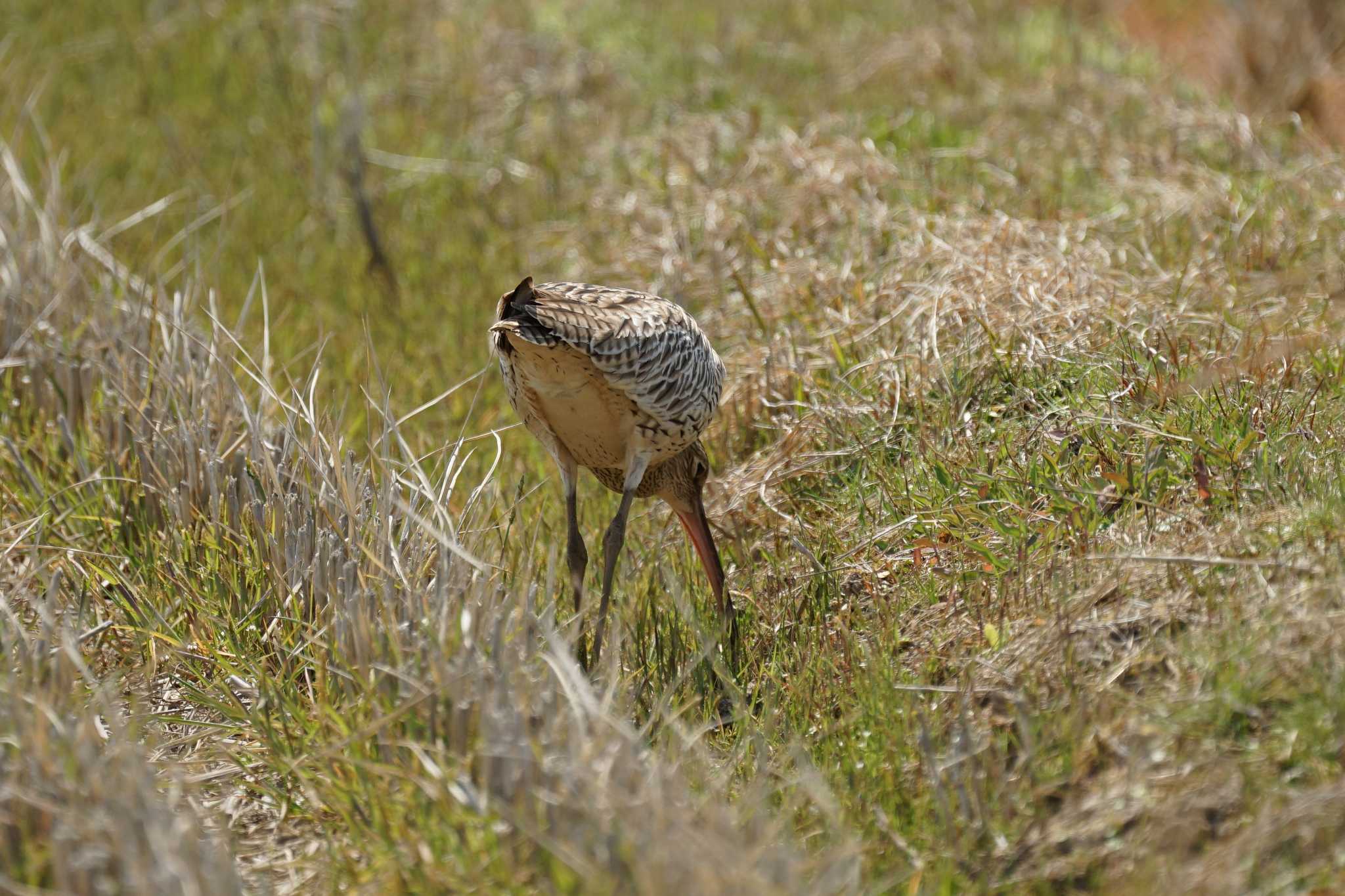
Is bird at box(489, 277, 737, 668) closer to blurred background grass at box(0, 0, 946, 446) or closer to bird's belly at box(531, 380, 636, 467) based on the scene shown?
bird's belly at box(531, 380, 636, 467)

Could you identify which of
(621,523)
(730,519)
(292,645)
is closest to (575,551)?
(621,523)

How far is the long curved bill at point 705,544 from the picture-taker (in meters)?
4.12

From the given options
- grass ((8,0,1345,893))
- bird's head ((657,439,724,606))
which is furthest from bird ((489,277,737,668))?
grass ((8,0,1345,893))

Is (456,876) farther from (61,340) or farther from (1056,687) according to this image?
(61,340)

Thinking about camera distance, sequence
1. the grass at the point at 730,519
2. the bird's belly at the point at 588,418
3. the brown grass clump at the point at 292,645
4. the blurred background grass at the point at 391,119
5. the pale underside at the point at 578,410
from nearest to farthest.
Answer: the brown grass clump at the point at 292,645, the grass at the point at 730,519, the pale underside at the point at 578,410, the bird's belly at the point at 588,418, the blurred background grass at the point at 391,119

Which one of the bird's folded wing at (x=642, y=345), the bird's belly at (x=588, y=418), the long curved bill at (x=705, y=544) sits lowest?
the long curved bill at (x=705, y=544)

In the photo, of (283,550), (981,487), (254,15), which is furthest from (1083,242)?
(254,15)

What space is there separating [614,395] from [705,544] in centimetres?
61

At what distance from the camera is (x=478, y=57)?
872cm

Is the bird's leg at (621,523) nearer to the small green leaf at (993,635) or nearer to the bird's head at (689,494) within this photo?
the bird's head at (689,494)

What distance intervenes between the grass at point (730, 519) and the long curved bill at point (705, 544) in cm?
11

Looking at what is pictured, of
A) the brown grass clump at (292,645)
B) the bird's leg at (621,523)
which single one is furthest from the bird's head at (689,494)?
the brown grass clump at (292,645)

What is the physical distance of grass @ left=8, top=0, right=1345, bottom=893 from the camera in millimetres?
2725

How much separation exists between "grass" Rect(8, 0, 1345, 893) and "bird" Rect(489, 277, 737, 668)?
0.63 feet
